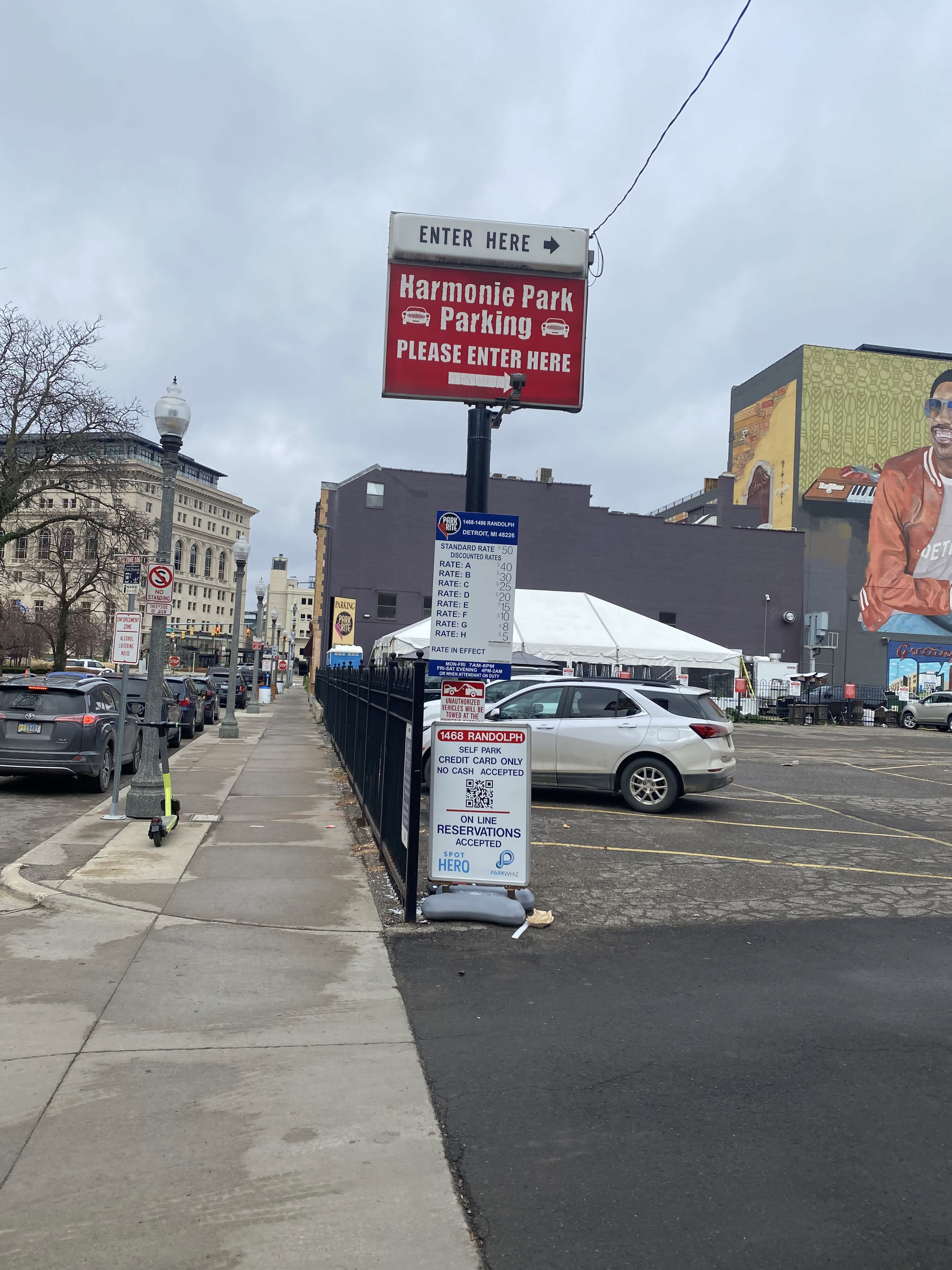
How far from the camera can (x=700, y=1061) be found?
466 centimetres

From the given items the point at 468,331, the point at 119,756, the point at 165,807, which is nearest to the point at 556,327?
the point at 468,331

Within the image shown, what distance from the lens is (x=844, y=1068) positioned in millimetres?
4598

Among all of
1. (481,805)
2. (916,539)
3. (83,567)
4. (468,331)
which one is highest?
(916,539)

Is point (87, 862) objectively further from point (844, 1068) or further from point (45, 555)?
point (45, 555)

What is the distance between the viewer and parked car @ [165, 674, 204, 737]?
24.9 metres

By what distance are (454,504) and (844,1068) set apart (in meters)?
50.2

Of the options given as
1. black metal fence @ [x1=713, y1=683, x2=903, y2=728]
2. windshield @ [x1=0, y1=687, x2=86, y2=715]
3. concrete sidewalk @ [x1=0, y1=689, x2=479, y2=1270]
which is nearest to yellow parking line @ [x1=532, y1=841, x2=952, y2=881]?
concrete sidewalk @ [x1=0, y1=689, x2=479, y2=1270]

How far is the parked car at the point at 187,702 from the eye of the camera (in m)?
24.9

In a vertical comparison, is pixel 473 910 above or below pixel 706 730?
below

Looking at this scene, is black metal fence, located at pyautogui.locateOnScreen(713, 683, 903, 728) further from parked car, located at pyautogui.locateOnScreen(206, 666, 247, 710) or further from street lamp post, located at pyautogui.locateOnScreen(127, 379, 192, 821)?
street lamp post, located at pyautogui.locateOnScreen(127, 379, 192, 821)

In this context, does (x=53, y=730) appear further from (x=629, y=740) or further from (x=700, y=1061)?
(x=700, y=1061)

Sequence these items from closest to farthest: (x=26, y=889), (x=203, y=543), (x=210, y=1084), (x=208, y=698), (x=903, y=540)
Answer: (x=210, y=1084) → (x=26, y=889) → (x=208, y=698) → (x=903, y=540) → (x=203, y=543)

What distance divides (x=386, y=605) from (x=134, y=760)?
38.2 m

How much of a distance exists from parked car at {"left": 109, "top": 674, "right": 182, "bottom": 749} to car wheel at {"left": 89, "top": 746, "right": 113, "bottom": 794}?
0.78m
